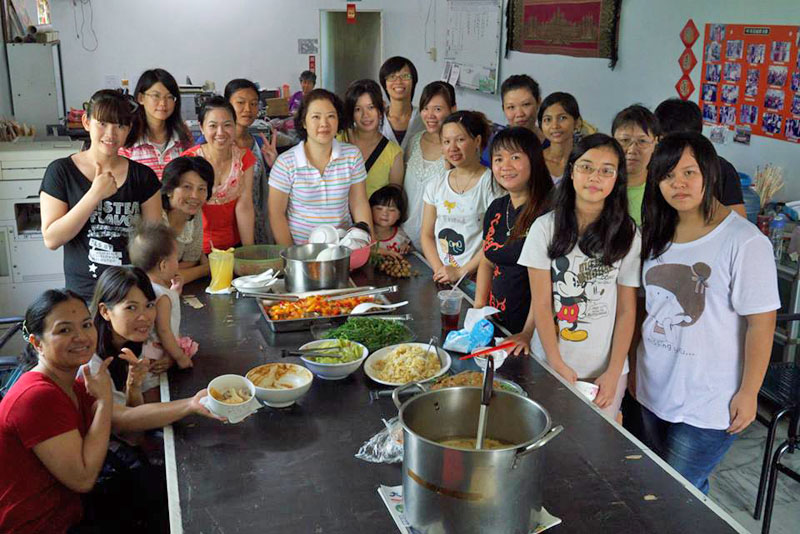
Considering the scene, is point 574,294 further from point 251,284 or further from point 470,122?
point 251,284

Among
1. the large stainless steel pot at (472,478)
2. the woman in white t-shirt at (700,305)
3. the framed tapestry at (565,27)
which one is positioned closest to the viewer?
the large stainless steel pot at (472,478)

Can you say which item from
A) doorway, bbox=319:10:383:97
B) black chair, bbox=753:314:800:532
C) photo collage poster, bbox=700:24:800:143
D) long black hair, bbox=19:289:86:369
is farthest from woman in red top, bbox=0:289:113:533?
doorway, bbox=319:10:383:97

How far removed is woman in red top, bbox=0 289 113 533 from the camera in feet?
5.53

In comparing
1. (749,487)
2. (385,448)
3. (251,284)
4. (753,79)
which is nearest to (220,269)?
(251,284)

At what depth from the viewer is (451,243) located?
3.08 metres

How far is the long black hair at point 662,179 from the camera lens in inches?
79.0

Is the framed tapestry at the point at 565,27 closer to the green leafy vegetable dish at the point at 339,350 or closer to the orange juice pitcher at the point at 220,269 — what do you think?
the orange juice pitcher at the point at 220,269

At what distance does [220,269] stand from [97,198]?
0.50m

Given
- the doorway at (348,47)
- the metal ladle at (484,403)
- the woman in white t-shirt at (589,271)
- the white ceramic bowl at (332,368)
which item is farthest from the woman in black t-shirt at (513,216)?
the doorway at (348,47)

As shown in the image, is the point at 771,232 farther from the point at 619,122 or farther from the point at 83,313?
Result: the point at 83,313

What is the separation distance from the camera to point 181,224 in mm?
2865

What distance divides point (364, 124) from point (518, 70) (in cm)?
336

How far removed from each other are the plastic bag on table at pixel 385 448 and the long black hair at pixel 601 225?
2.69 feet

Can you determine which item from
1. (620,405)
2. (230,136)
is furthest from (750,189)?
(230,136)
